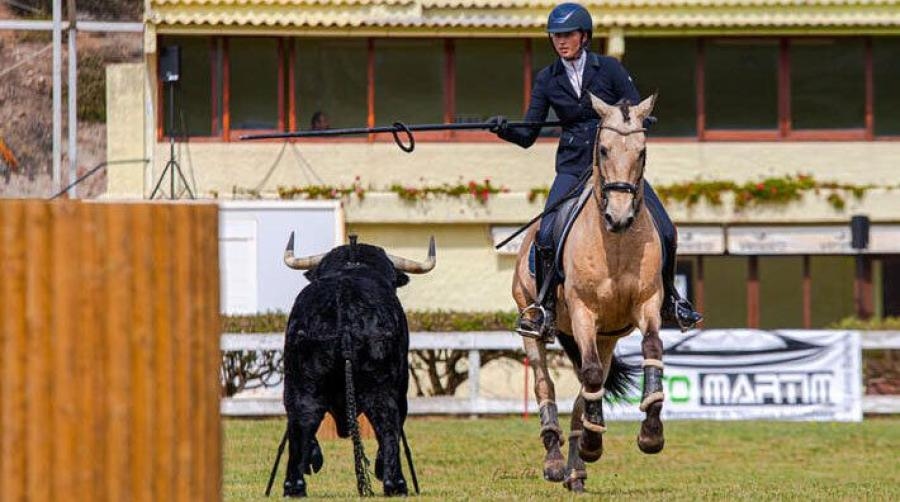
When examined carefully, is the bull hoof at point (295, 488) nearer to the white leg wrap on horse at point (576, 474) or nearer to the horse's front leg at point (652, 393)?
the white leg wrap on horse at point (576, 474)

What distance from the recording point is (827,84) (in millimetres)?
35688

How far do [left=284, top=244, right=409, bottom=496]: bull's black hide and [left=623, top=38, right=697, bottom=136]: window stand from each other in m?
21.8

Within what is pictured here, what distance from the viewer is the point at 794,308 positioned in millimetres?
35688

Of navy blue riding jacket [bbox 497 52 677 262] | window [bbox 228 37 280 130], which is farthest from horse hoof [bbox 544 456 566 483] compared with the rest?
window [bbox 228 37 280 130]

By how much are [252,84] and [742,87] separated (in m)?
8.23

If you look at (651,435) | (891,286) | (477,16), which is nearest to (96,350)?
(651,435)

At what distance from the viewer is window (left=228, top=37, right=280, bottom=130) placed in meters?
35.0

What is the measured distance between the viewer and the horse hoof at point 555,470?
14.5 meters

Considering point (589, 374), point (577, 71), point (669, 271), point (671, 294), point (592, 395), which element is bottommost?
point (592, 395)

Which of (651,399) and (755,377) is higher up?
(651,399)

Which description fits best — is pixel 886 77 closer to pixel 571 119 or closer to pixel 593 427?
pixel 571 119

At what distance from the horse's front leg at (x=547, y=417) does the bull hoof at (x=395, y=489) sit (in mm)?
1319

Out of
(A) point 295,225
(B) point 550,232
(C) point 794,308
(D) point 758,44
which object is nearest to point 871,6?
(D) point 758,44

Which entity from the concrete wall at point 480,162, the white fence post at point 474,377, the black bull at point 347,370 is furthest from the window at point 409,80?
the black bull at point 347,370
